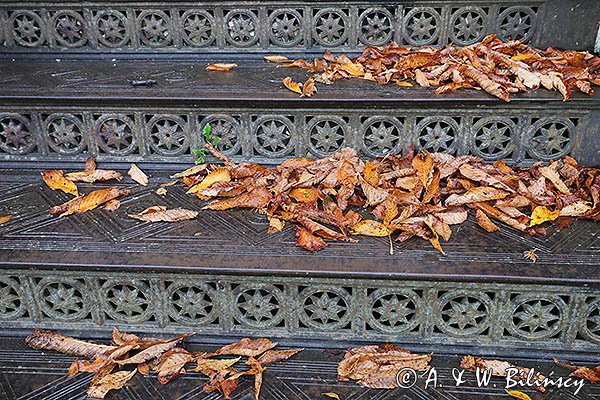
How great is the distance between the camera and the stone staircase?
6.06 ft

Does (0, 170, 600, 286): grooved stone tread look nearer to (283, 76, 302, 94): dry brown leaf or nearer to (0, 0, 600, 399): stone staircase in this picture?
(0, 0, 600, 399): stone staircase

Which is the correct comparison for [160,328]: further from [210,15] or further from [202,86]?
[210,15]

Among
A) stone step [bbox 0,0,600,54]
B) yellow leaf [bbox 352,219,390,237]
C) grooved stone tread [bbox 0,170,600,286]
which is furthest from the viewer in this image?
stone step [bbox 0,0,600,54]

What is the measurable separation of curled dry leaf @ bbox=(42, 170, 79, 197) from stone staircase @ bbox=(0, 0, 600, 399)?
46 mm

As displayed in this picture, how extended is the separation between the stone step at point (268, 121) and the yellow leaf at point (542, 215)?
1.04 ft

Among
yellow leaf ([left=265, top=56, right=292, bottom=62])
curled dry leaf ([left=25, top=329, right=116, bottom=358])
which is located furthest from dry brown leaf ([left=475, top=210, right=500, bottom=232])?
curled dry leaf ([left=25, top=329, right=116, bottom=358])

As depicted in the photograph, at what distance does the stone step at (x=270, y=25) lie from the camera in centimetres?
262

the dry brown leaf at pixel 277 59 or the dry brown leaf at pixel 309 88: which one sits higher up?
the dry brown leaf at pixel 277 59

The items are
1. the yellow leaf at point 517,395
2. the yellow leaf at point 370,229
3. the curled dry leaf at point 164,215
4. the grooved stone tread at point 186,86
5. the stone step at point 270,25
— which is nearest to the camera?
the yellow leaf at point 517,395

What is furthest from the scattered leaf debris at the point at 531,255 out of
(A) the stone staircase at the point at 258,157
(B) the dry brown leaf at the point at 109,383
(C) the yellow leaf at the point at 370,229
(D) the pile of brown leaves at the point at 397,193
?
(B) the dry brown leaf at the point at 109,383

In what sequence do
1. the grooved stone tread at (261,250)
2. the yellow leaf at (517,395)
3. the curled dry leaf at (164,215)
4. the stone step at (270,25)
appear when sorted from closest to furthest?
1. the yellow leaf at (517,395)
2. the grooved stone tread at (261,250)
3. the curled dry leaf at (164,215)
4. the stone step at (270,25)

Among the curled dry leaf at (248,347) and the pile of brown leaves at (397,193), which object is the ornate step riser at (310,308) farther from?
the pile of brown leaves at (397,193)

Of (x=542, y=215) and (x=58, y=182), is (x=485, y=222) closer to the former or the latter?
(x=542, y=215)

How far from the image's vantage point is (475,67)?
7.85ft
